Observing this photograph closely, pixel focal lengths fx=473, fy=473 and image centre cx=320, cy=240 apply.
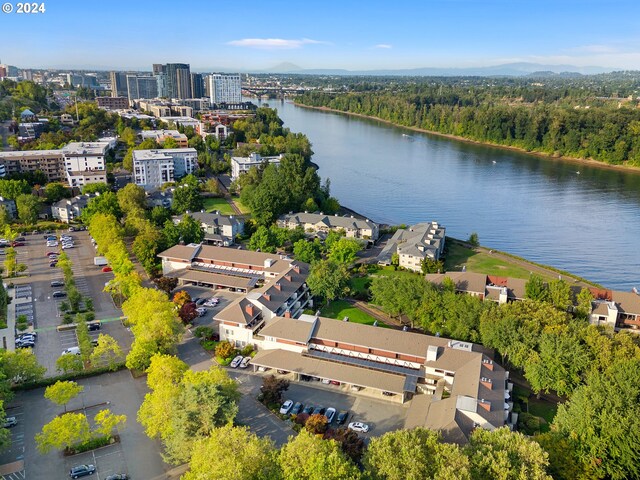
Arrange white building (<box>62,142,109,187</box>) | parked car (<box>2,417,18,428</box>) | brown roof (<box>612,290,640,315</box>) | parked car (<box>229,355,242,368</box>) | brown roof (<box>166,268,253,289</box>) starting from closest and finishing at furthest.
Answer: parked car (<box>2,417,18,428</box>), parked car (<box>229,355,242,368</box>), brown roof (<box>612,290,640,315</box>), brown roof (<box>166,268,253,289</box>), white building (<box>62,142,109,187</box>)

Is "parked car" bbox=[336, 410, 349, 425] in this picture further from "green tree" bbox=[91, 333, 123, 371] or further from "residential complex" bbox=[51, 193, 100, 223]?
"residential complex" bbox=[51, 193, 100, 223]

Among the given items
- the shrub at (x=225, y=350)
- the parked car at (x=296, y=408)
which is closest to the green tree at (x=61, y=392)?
the shrub at (x=225, y=350)

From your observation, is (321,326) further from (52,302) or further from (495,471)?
(52,302)

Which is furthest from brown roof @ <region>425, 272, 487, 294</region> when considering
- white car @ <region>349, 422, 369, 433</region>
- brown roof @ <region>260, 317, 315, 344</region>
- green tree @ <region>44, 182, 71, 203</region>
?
green tree @ <region>44, 182, 71, 203</region>

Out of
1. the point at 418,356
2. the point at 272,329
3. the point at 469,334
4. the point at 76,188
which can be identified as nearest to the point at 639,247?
the point at 469,334

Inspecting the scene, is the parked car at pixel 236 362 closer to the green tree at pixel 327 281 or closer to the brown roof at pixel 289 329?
the brown roof at pixel 289 329

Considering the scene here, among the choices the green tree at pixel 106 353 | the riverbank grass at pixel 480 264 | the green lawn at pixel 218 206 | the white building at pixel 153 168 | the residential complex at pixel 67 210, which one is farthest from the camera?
the white building at pixel 153 168
